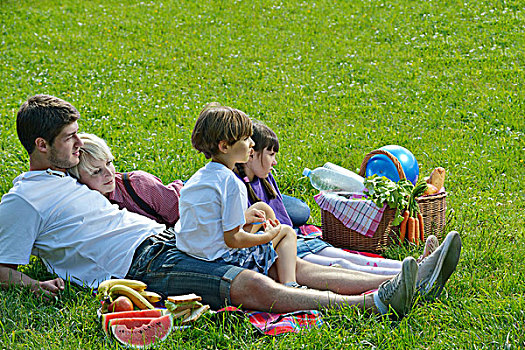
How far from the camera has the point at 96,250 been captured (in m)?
4.07

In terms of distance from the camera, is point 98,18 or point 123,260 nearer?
point 123,260

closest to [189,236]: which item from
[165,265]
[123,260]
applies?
[165,265]

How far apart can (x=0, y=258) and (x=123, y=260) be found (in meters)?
0.76

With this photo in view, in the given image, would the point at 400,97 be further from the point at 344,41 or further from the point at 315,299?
the point at 315,299

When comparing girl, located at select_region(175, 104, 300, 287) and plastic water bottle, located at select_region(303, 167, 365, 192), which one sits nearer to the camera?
girl, located at select_region(175, 104, 300, 287)

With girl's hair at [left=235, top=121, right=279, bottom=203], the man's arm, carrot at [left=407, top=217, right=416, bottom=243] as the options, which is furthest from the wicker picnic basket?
the man's arm

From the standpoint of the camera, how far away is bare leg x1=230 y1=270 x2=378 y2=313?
365 centimetres

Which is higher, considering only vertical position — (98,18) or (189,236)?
(98,18)

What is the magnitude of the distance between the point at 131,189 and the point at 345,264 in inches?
67.5

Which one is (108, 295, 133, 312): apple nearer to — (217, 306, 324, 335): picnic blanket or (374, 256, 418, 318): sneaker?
(217, 306, 324, 335): picnic blanket

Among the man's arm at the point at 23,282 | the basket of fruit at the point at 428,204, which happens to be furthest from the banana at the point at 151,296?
the basket of fruit at the point at 428,204

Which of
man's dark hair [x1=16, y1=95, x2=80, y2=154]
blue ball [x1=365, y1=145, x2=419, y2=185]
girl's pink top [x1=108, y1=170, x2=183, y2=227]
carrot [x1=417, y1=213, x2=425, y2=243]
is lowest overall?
carrot [x1=417, y1=213, x2=425, y2=243]

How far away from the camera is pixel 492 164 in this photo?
22.3 ft

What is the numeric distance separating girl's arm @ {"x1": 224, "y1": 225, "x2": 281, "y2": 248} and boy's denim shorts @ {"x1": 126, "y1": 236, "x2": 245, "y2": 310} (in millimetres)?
149
